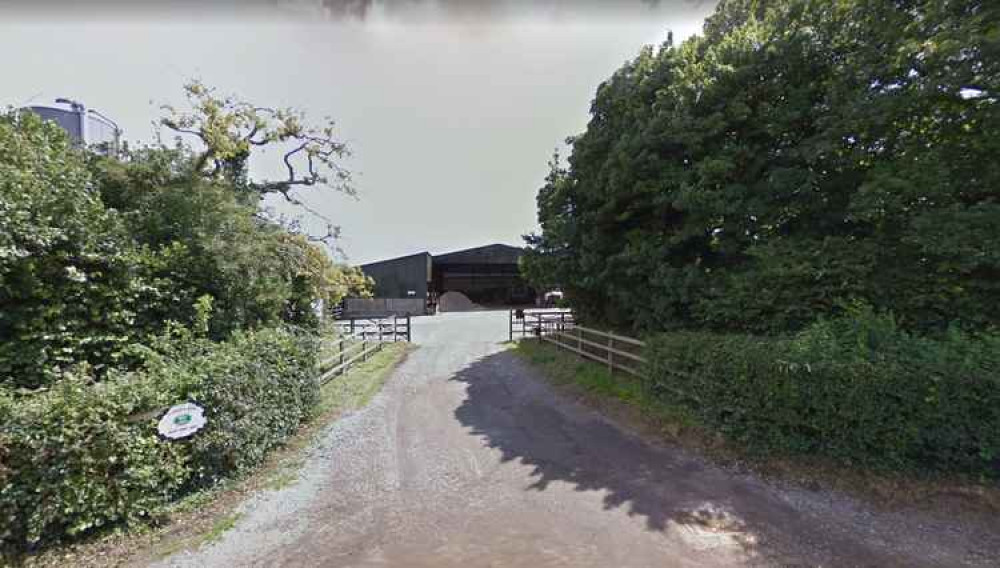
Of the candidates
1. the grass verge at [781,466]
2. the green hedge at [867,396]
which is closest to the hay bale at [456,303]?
the grass verge at [781,466]

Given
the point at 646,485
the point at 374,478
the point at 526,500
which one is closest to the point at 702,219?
the point at 646,485

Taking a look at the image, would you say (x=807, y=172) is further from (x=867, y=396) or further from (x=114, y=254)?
(x=114, y=254)

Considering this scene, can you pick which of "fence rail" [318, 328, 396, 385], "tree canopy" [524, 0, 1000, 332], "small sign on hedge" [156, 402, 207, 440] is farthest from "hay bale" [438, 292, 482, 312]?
"small sign on hedge" [156, 402, 207, 440]

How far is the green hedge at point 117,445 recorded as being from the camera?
9.25 ft

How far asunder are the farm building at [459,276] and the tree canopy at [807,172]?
2160 centimetres

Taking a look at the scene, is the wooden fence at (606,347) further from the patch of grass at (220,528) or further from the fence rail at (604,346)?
the patch of grass at (220,528)

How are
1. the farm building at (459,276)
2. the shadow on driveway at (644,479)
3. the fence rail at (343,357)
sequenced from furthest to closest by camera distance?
1. the farm building at (459,276)
2. the fence rail at (343,357)
3. the shadow on driveway at (644,479)

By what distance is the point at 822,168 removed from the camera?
18.3 feet

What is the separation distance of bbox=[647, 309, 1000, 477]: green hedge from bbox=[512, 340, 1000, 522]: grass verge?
0.13m

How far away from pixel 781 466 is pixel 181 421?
→ 6.19 metres

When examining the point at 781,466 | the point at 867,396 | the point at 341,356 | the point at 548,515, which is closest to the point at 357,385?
the point at 341,356

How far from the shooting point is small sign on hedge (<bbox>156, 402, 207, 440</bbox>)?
11.3ft

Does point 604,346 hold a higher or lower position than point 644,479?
higher

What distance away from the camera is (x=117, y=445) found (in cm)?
311
